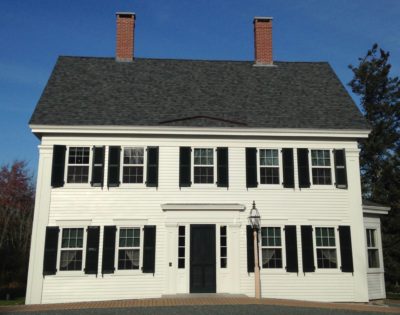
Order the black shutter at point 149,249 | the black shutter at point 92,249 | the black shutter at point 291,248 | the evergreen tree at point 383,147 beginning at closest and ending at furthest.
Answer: the black shutter at point 92,249, the black shutter at point 149,249, the black shutter at point 291,248, the evergreen tree at point 383,147

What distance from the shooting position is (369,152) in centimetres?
2877

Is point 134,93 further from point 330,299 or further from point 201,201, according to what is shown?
point 330,299

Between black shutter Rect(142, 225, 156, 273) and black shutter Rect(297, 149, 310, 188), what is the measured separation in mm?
5746

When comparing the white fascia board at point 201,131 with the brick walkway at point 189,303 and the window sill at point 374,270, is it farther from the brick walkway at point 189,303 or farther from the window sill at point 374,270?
the brick walkway at point 189,303

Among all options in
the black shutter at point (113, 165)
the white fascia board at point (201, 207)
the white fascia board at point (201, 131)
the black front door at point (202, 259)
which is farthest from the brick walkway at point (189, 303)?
the white fascia board at point (201, 131)

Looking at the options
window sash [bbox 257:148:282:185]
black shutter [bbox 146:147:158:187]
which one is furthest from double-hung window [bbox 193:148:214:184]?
window sash [bbox 257:148:282:185]

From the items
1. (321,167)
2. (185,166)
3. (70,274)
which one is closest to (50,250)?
(70,274)

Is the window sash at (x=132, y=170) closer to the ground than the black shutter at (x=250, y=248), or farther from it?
farther from it

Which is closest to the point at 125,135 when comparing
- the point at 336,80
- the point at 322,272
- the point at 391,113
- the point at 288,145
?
the point at 288,145

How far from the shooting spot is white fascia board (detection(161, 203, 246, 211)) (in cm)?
1416

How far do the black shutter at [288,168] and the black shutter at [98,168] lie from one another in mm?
6751

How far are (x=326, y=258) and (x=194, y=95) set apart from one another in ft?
27.3

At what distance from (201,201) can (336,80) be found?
29.5 ft

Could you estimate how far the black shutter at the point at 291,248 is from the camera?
556 inches
